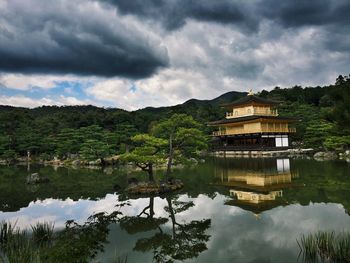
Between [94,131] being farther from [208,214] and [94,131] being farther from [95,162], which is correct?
[208,214]

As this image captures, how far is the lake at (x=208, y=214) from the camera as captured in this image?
7176 millimetres

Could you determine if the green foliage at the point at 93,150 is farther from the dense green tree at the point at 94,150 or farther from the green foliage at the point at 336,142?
the green foliage at the point at 336,142

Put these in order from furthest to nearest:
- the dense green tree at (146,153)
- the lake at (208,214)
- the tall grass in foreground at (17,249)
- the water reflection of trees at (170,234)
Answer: the dense green tree at (146,153) → the lake at (208,214) → the water reflection of trees at (170,234) → the tall grass in foreground at (17,249)

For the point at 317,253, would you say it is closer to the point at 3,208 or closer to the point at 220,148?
the point at 3,208

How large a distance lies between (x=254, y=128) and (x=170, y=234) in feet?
114

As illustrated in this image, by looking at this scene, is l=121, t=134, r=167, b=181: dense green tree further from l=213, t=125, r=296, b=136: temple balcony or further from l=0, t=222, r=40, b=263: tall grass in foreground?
l=213, t=125, r=296, b=136: temple balcony

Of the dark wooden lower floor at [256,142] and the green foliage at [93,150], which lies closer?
the green foliage at [93,150]

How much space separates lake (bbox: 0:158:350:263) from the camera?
23.5ft

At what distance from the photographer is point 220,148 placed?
149ft

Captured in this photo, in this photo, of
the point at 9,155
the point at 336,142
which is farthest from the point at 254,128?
the point at 9,155

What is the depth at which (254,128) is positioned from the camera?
41.6m

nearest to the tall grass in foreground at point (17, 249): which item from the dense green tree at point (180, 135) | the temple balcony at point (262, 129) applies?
the dense green tree at point (180, 135)

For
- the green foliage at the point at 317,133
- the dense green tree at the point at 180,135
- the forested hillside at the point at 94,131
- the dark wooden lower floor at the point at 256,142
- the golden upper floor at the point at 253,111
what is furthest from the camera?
the golden upper floor at the point at 253,111

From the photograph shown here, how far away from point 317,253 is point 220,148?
39156mm
